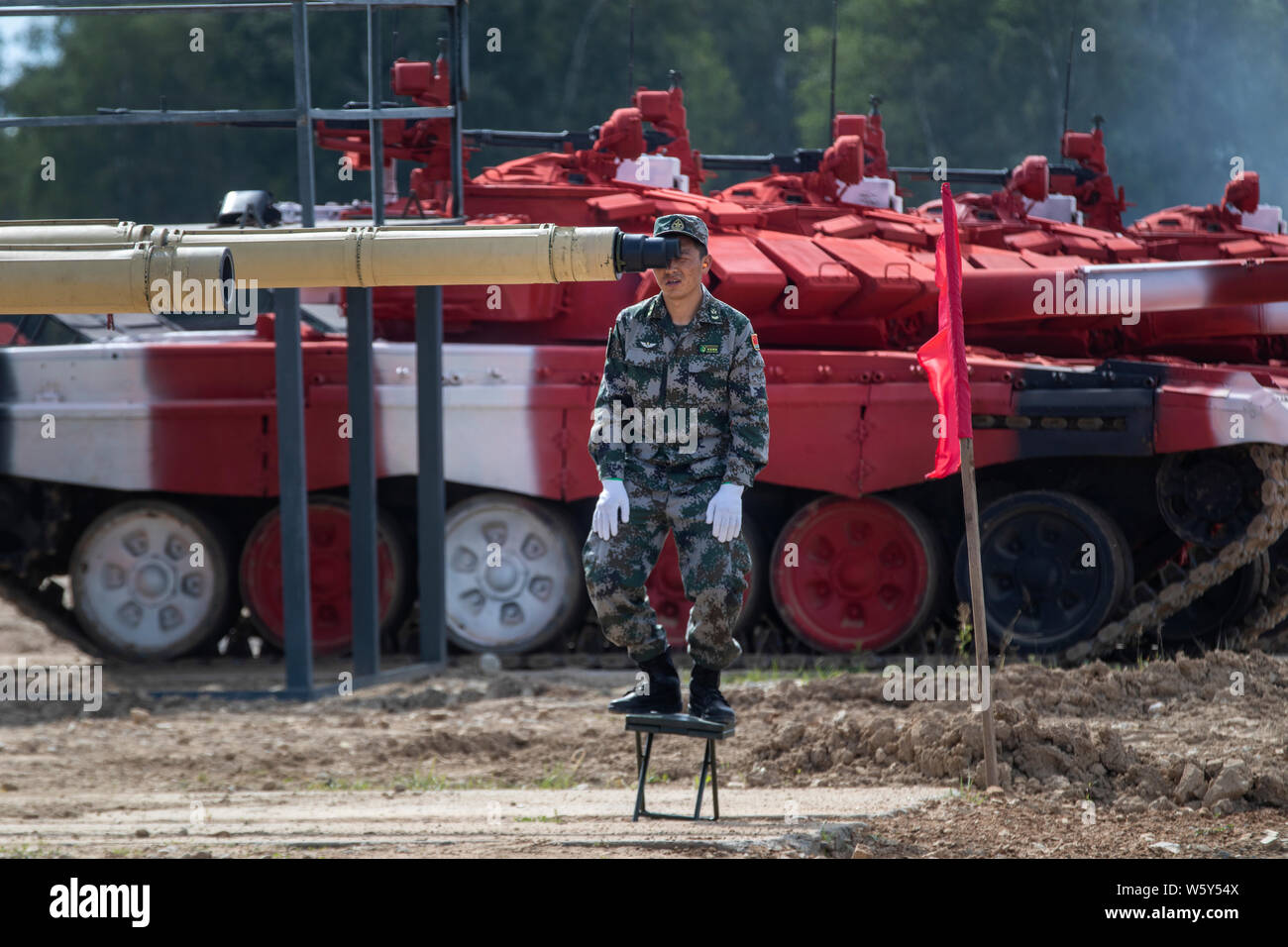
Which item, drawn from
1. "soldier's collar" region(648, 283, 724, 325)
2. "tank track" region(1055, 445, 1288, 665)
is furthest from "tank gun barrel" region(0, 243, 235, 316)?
"tank track" region(1055, 445, 1288, 665)

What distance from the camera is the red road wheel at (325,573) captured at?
1218 cm

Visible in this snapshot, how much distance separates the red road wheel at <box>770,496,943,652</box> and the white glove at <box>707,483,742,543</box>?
566 centimetres

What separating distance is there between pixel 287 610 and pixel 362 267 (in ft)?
13.6

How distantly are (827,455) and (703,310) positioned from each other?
16.9ft

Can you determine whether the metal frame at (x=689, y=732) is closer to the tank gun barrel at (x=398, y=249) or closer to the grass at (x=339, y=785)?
the tank gun barrel at (x=398, y=249)

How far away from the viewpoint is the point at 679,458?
6.23 metres

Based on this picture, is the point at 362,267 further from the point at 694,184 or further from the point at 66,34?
the point at 66,34

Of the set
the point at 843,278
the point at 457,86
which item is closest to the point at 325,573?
the point at 457,86

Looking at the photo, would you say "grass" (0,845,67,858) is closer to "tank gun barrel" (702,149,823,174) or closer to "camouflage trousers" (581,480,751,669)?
"camouflage trousers" (581,480,751,669)

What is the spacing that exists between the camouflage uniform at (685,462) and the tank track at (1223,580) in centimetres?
510

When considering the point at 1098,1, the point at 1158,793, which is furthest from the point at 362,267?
the point at 1098,1

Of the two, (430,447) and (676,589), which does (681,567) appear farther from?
(676,589)

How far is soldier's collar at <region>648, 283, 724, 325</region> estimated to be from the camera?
6242mm

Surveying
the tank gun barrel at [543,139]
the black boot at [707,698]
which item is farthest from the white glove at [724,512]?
the tank gun barrel at [543,139]
